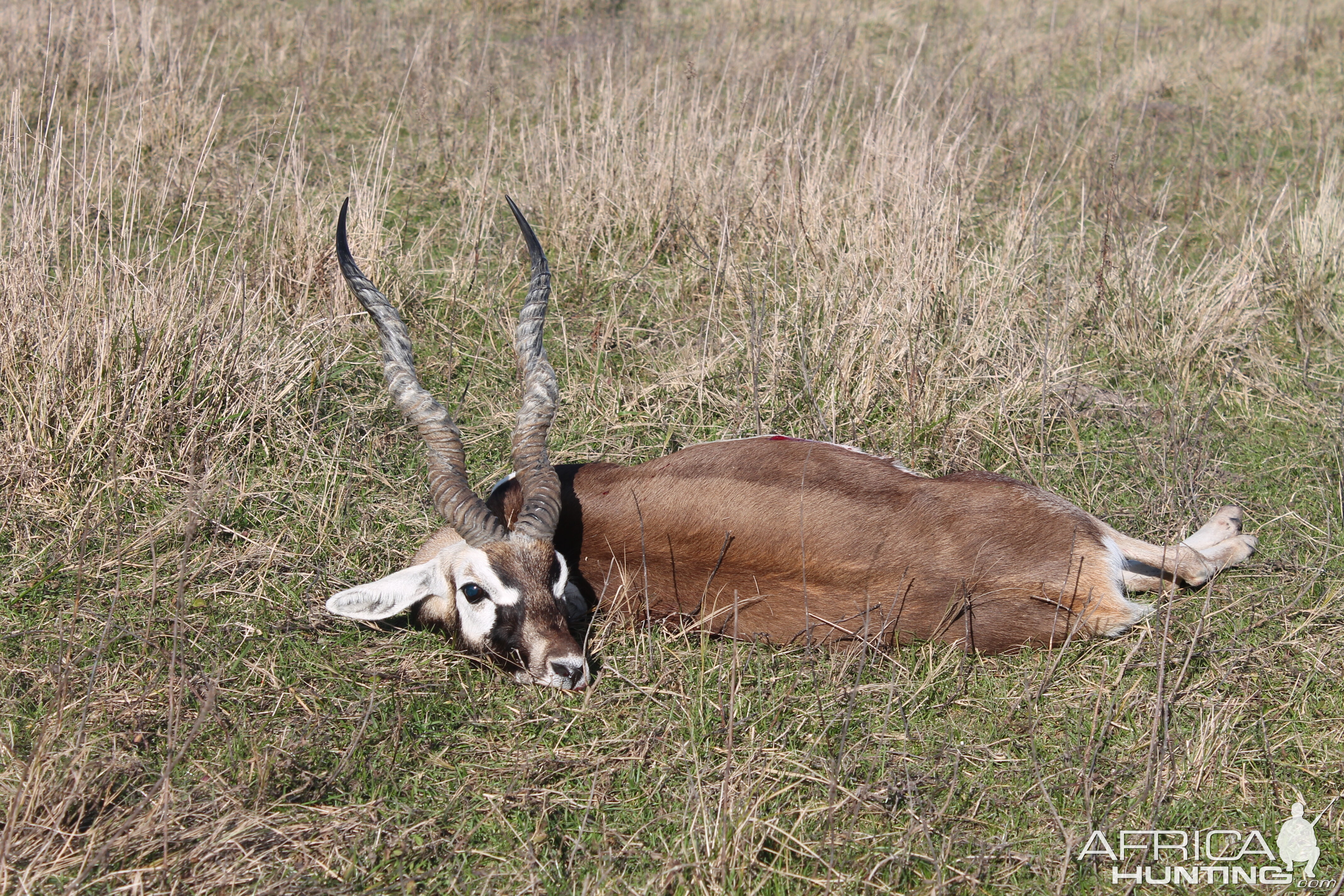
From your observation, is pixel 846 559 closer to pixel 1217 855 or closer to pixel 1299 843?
pixel 1217 855

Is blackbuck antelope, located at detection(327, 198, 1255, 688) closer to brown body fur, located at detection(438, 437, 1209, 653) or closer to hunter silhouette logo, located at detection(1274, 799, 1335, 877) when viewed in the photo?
brown body fur, located at detection(438, 437, 1209, 653)

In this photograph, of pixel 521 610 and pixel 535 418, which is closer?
pixel 521 610

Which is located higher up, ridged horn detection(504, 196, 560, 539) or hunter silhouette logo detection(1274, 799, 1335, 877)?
ridged horn detection(504, 196, 560, 539)

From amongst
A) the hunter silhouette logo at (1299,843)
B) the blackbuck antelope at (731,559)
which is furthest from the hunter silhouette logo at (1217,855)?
the blackbuck antelope at (731,559)

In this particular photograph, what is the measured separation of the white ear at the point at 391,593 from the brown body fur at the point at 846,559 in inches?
10.8

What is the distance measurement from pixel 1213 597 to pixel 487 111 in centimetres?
636

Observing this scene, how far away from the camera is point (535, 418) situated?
361 cm

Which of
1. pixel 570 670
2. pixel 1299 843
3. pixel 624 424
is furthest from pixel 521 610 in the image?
pixel 1299 843

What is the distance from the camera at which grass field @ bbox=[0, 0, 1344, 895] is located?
9.08 feet

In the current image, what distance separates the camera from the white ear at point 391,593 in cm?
339

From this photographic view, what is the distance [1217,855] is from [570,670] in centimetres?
187

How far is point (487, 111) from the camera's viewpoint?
8094 mm

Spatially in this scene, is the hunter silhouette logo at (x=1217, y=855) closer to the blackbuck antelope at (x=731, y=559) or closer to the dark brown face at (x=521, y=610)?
the blackbuck antelope at (x=731, y=559)

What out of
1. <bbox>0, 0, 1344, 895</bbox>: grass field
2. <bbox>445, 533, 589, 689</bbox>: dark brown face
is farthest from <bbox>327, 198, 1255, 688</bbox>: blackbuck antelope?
<bbox>0, 0, 1344, 895</bbox>: grass field
